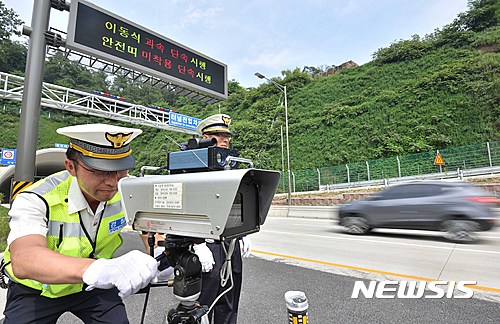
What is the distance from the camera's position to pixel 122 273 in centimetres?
94

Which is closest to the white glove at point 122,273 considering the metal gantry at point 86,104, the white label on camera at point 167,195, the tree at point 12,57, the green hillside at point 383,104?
the white label on camera at point 167,195

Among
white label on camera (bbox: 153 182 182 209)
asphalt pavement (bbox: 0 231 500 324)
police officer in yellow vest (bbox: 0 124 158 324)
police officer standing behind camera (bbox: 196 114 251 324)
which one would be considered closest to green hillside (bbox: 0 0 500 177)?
asphalt pavement (bbox: 0 231 500 324)

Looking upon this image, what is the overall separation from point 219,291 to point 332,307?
1459mm

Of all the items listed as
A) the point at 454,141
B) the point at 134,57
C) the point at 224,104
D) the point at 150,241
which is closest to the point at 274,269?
the point at 150,241

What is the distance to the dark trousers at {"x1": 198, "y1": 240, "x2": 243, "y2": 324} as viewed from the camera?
191 cm

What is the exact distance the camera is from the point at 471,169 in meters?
14.2

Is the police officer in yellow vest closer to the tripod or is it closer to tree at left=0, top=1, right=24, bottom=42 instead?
the tripod

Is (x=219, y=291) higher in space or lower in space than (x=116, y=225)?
lower

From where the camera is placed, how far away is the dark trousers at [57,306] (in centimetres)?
132

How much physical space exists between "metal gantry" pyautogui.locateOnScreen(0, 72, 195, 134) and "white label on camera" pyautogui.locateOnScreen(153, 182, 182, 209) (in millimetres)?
11694

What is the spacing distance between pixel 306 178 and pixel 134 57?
15444 millimetres

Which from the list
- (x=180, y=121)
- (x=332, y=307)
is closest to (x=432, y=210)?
(x=332, y=307)

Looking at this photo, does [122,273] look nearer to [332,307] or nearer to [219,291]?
[219,291]

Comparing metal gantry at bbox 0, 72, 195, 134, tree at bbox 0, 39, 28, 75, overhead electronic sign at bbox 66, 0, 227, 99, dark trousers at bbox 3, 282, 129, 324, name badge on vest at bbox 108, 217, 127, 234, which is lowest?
dark trousers at bbox 3, 282, 129, 324
